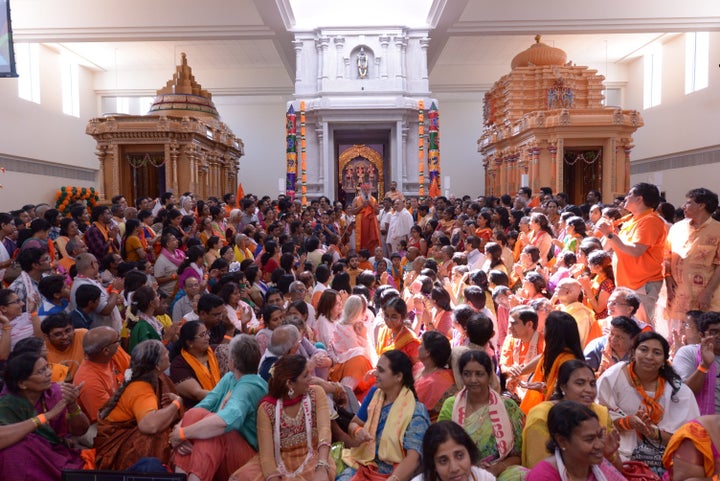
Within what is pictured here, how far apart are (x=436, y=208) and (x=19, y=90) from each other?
13.3 m

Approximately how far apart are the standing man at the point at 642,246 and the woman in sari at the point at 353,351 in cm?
206

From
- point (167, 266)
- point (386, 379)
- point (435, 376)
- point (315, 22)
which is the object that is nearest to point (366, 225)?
point (167, 266)

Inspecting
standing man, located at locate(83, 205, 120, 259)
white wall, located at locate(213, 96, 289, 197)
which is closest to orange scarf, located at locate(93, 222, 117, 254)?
standing man, located at locate(83, 205, 120, 259)

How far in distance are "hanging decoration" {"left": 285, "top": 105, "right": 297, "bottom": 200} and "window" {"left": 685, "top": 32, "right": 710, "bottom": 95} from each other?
11.7 meters

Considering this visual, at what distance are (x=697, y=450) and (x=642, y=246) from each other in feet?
8.89

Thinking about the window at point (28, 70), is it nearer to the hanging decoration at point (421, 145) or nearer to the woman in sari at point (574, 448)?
the hanging decoration at point (421, 145)

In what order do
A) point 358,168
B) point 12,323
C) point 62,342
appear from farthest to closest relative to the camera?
point 358,168 < point 12,323 < point 62,342

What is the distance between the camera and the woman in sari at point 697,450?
2799 mm

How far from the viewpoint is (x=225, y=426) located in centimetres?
327

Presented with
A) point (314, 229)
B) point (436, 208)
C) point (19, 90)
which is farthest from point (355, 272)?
point (19, 90)

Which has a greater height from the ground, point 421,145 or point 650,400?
point 421,145

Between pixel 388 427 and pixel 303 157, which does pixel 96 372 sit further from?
pixel 303 157

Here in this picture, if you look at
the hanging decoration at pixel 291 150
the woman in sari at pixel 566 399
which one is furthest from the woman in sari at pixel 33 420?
the hanging decoration at pixel 291 150

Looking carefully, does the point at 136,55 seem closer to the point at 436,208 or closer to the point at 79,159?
the point at 79,159
